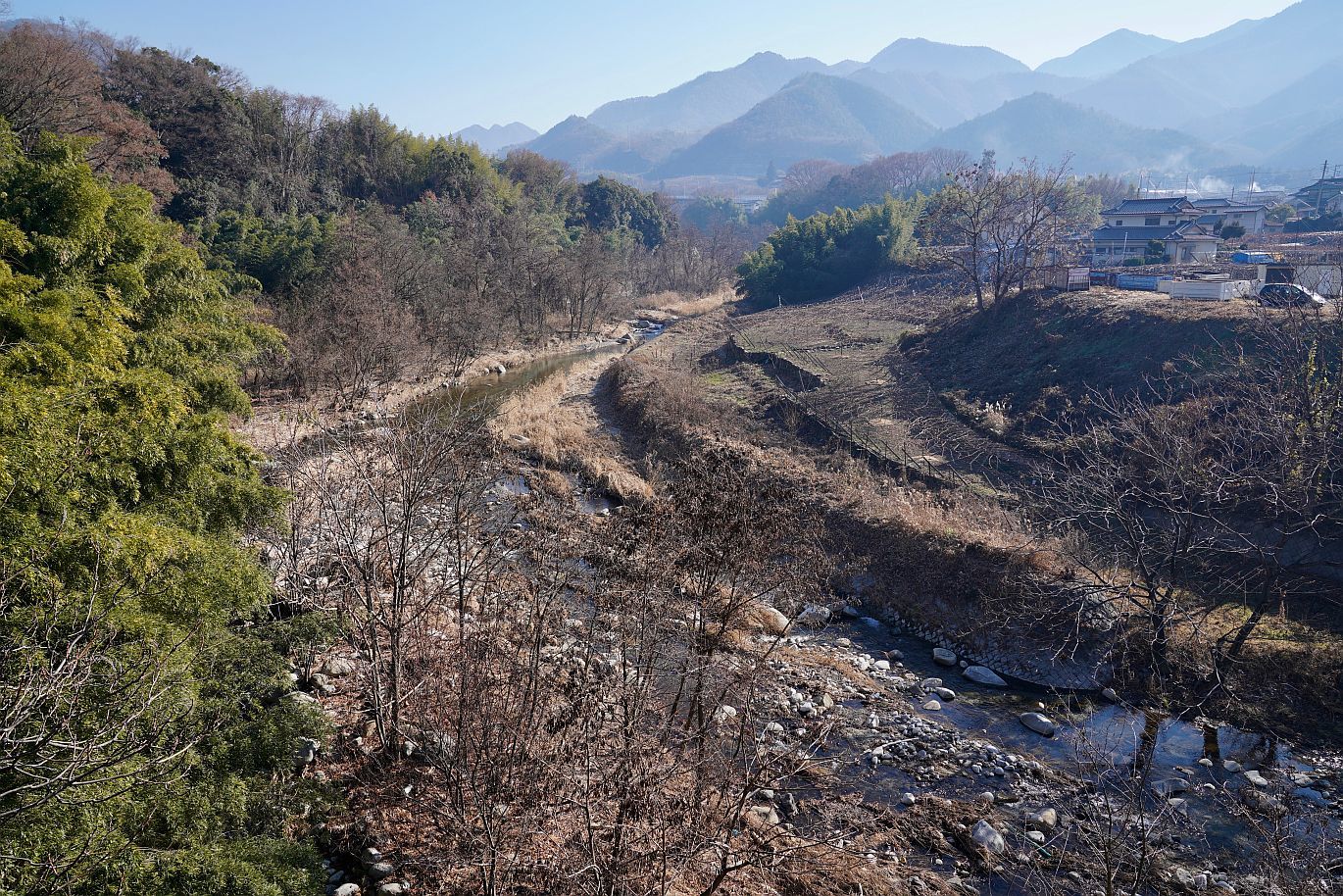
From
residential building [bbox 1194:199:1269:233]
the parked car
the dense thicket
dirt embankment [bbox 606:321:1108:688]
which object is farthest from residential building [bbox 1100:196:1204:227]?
dirt embankment [bbox 606:321:1108:688]

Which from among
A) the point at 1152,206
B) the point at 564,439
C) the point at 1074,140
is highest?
the point at 1074,140

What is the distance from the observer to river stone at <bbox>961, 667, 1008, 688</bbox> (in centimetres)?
1178

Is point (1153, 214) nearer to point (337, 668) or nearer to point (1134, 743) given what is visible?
point (1134, 743)

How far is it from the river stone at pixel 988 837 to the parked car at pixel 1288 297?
18.5 m

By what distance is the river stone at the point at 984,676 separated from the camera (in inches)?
464

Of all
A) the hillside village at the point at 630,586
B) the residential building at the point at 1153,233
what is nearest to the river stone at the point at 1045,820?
the hillside village at the point at 630,586

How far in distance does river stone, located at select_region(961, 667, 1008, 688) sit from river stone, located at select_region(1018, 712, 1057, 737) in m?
0.96

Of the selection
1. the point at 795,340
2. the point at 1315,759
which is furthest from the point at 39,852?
the point at 795,340

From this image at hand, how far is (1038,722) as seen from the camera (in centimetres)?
1054

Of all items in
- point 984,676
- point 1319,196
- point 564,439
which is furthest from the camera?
point 1319,196

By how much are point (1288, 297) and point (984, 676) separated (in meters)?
16.5

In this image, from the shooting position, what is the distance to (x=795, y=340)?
32625 mm

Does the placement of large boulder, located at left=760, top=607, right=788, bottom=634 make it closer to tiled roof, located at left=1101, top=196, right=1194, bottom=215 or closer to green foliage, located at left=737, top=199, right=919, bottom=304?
green foliage, located at left=737, top=199, right=919, bottom=304

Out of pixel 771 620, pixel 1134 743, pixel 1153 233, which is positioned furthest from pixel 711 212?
pixel 1134 743
